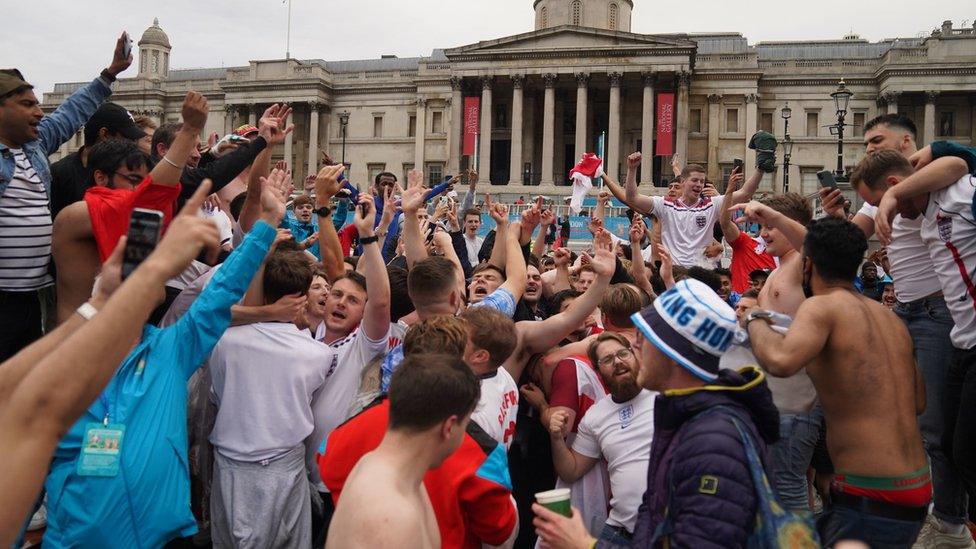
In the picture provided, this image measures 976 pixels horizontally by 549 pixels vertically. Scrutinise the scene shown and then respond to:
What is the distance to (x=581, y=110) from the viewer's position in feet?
153

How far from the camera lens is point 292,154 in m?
57.6

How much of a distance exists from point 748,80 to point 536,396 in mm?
48870

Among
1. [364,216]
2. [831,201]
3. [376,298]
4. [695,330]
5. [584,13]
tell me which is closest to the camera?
[695,330]

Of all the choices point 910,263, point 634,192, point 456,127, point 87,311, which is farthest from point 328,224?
point 456,127

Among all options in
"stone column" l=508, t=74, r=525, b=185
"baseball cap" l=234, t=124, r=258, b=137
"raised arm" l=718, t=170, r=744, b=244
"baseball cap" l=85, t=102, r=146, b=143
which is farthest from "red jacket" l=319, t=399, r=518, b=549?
"stone column" l=508, t=74, r=525, b=185

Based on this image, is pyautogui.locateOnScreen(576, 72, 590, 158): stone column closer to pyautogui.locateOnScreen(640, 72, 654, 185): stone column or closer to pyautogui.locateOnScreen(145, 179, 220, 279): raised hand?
pyautogui.locateOnScreen(640, 72, 654, 185): stone column

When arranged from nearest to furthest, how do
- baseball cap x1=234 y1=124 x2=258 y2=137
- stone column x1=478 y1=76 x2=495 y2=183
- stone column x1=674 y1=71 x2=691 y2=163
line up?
1. baseball cap x1=234 y1=124 x2=258 y2=137
2. stone column x1=674 y1=71 x2=691 y2=163
3. stone column x1=478 y1=76 x2=495 y2=183

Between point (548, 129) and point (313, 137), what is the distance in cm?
2052

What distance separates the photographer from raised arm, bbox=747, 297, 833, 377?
11.3 ft

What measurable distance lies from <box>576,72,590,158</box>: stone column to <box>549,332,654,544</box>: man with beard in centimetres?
4370

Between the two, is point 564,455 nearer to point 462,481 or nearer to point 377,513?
point 462,481

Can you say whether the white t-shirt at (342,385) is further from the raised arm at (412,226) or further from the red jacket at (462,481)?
the red jacket at (462,481)

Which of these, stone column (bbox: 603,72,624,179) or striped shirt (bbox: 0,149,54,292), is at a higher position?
stone column (bbox: 603,72,624,179)

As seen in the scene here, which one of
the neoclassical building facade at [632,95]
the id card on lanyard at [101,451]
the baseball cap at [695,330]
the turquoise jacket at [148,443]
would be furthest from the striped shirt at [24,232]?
the neoclassical building facade at [632,95]
